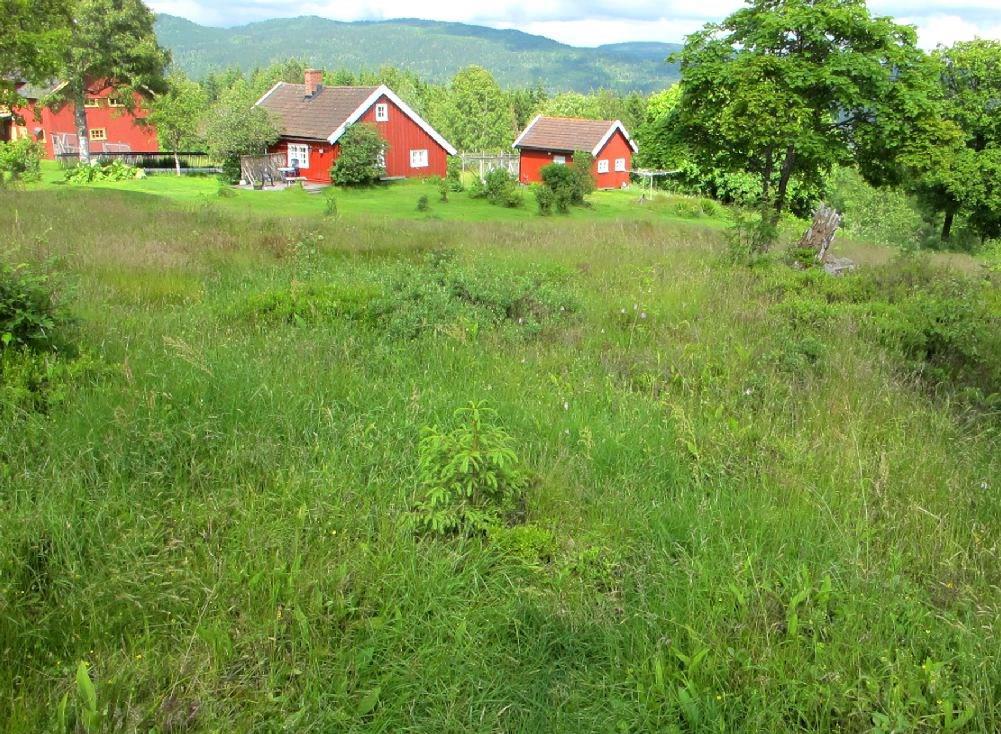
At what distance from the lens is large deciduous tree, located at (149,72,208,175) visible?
146 ft

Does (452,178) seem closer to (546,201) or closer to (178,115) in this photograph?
(546,201)

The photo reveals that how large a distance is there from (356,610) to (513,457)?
1.16 meters

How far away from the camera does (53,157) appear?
5200cm

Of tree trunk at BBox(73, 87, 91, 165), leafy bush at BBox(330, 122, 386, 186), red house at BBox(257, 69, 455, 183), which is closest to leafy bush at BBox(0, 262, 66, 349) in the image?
leafy bush at BBox(330, 122, 386, 186)

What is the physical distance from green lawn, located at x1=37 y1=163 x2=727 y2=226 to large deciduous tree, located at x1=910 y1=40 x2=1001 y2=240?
9.80 meters

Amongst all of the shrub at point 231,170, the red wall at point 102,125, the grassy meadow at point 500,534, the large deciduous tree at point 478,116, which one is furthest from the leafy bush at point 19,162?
the large deciduous tree at point 478,116

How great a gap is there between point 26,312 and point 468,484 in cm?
385

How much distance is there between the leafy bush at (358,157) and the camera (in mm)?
37062

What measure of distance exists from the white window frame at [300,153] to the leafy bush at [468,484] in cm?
3891

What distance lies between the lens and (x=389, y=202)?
32.2m

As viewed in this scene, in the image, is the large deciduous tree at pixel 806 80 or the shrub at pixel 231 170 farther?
the shrub at pixel 231 170

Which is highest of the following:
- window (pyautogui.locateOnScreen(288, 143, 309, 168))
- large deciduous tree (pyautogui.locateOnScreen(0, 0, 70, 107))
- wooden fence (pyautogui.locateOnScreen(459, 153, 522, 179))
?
large deciduous tree (pyautogui.locateOnScreen(0, 0, 70, 107))

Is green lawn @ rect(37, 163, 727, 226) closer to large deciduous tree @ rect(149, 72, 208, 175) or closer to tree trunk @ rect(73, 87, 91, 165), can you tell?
large deciduous tree @ rect(149, 72, 208, 175)

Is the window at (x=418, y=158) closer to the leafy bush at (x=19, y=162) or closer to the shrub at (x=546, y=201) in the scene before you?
the shrub at (x=546, y=201)
